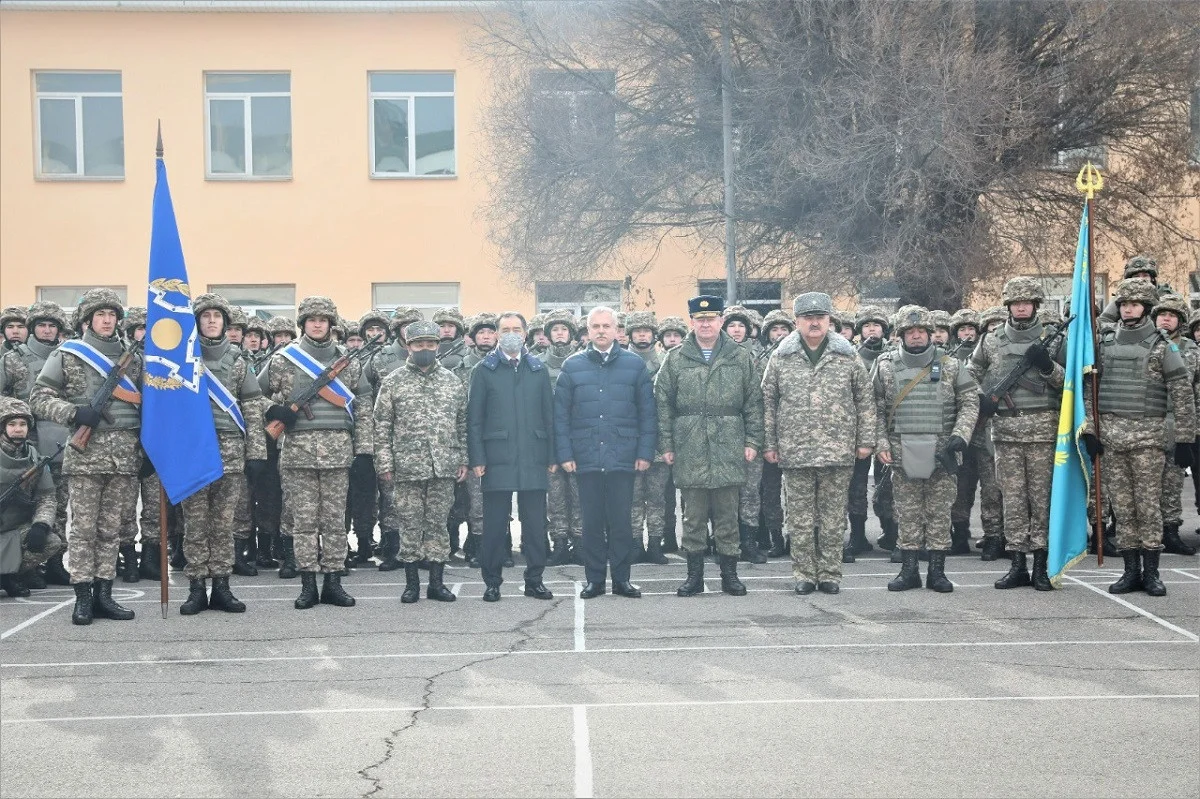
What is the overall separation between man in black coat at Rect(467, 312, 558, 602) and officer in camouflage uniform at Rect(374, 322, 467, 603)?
196mm

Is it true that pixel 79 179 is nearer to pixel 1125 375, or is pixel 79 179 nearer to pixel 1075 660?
pixel 1125 375

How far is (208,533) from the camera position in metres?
10.7

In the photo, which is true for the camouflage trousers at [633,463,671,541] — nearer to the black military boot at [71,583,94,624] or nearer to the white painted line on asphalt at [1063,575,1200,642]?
the white painted line on asphalt at [1063,575,1200,642]

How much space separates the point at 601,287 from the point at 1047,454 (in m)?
15.9

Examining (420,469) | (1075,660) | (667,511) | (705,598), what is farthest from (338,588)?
(1075,660)

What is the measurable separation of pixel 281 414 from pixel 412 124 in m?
17.1

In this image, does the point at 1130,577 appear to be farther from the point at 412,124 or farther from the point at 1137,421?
the point at 412,124

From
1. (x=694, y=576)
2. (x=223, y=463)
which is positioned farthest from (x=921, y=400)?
(x=223, y=463)

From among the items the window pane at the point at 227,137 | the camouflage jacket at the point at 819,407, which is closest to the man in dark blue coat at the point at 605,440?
the camouflage jacket at the point at 819,407

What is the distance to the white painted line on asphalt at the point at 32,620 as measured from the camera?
32.8 feet

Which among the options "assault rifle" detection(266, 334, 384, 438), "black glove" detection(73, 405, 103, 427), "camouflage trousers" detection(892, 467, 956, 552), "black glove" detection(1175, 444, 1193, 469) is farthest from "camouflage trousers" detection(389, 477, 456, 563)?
"black glove" detection(1175, 444, 1193, 469)

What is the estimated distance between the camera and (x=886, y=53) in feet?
62.5

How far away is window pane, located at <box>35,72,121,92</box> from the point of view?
2677 centimetres

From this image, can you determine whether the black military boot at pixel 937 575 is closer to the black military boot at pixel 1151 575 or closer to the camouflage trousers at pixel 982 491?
the black military boot at pixel 1151 575
